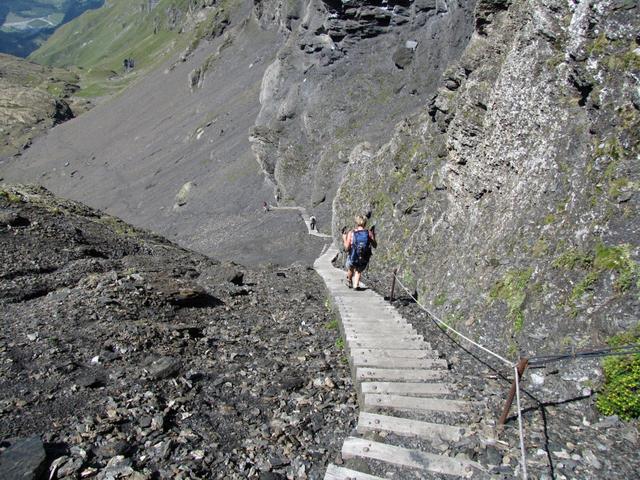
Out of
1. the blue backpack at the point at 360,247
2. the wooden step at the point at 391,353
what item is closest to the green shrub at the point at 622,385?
the wooden step at the point at 391,353

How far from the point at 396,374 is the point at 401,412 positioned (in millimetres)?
960

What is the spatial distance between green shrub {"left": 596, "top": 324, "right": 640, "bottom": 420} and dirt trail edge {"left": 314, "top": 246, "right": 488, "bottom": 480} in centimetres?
173

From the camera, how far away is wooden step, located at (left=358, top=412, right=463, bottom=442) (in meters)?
6.07

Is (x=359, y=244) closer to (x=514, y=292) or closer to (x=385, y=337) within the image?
(x=385, y=337)

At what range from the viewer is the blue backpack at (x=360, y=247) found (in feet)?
41.8

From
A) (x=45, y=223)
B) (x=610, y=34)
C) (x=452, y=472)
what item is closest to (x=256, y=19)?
(x=45, y=223)

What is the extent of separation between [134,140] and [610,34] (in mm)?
96185

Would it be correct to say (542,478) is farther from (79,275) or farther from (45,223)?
(45,223)

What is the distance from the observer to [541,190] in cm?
954

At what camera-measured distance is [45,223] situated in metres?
19.5

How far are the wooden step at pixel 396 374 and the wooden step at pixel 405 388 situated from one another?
198 mm

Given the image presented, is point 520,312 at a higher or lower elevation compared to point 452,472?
higher

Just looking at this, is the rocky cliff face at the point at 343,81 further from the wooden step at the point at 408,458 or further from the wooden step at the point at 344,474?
the wooden step at the point at 344,474

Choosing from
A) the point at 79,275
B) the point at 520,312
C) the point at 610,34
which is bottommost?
→ the point at 79,275
